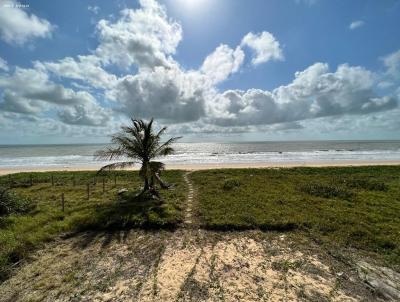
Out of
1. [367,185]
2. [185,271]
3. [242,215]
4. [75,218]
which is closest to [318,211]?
[242,215]

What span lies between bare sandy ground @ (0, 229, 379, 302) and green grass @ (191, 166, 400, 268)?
1.26 m

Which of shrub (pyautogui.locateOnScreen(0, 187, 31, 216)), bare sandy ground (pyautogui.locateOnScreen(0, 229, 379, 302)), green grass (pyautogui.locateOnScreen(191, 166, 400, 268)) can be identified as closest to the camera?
bare sandy ground (pyautogui.locateOnScreen(0, 229, 379, 302))

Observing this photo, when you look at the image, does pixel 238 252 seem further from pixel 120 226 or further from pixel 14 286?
pixel 14 286

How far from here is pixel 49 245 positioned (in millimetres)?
9008

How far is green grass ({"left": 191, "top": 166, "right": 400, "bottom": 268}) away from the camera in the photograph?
357 inches

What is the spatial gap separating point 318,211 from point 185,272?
8.07 metres

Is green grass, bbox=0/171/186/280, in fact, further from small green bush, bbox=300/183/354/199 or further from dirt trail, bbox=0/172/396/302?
small green bush, bbox=300/183/354/199

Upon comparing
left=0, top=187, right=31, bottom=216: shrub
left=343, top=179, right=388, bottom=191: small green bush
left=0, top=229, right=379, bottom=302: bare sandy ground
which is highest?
left=0, top=187, right=31, bottom=216: shrub

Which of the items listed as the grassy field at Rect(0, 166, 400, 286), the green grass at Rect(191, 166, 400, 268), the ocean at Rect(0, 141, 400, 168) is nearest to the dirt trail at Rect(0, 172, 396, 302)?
the grassy field at Rect(0, 166, 400, 286)

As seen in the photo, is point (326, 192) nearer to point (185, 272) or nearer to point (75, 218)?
point (185, 272)

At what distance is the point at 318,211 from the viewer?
1209cm

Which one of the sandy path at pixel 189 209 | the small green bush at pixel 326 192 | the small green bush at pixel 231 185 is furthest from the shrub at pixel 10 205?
the small green bush at pixel 326 192

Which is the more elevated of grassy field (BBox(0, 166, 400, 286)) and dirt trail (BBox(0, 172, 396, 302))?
grassy field (BBox(0, 166, 400, 286))

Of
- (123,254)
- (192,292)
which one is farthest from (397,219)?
(123,254)
